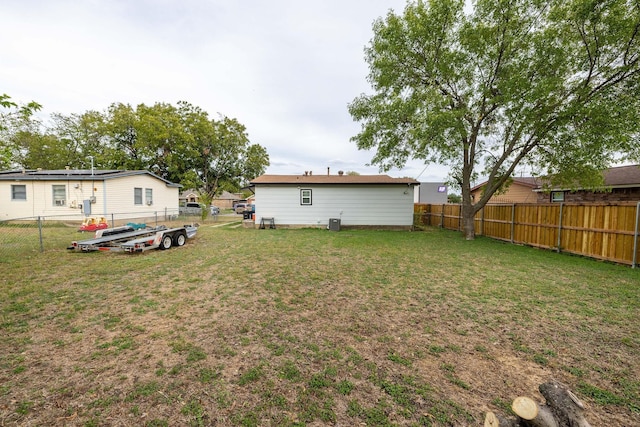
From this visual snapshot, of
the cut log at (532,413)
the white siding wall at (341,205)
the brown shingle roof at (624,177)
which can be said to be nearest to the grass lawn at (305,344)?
the cut log at (532,413)

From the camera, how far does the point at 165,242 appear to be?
881cm

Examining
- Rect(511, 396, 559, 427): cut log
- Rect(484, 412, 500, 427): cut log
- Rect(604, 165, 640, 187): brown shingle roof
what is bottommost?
Rect(484, 412, 500, 427): cut log

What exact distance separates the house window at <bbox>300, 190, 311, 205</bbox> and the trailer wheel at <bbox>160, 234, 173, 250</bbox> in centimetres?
772

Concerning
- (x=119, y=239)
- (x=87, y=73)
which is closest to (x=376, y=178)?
(x=119, y=239)

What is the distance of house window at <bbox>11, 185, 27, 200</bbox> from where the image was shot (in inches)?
600

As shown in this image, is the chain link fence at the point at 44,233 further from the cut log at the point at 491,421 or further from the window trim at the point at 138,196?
the cut log at the point at 491,421

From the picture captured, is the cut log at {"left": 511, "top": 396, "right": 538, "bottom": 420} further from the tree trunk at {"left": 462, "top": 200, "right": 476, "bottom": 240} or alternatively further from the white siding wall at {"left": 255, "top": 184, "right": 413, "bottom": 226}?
the white siding wall at {"left": 255, "top": 184, "right": 413, "bottom": 226}

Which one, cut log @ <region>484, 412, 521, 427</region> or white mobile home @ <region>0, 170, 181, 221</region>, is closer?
cut log @ <region>484, 412, 521, 427</region>

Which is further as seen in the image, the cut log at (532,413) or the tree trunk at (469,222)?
the tree trunk at (469,222)

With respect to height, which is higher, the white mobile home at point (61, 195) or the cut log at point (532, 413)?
the white mobile home at point (61, 195)

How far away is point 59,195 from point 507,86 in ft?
76.7

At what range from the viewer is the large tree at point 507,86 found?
7.98 meters

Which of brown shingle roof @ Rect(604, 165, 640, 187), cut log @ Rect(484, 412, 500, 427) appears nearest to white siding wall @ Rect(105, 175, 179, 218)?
cut log @ Rect(484, 412, 500, 427)

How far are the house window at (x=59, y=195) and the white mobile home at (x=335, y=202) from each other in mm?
11351
